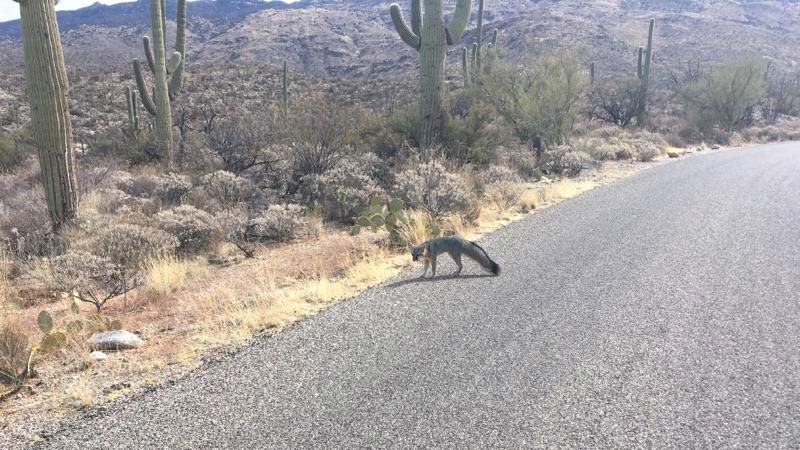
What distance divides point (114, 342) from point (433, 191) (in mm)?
5779

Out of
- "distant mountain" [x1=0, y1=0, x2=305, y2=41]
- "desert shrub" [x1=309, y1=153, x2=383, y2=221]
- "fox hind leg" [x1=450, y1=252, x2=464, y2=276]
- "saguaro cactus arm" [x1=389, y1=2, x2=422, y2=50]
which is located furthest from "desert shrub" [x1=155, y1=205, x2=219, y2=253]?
"distant mountain" [x1=0, y1=0, x2=305, y2=41]

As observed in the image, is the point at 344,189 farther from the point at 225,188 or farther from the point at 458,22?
the point at 458,22

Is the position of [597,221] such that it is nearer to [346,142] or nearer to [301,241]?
[301,241]

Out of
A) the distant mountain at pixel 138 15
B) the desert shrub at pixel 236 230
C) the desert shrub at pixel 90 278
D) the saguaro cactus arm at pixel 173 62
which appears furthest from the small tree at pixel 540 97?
the distant mountain at pixel 138 15

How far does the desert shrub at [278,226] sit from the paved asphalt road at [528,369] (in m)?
3.96

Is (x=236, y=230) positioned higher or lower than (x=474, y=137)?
lower

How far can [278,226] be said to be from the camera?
9.23 metres

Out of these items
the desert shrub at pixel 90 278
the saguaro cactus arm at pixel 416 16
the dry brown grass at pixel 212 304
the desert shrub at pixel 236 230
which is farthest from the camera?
the saguaro cactus arm at pixel 416 16

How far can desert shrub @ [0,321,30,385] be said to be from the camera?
392cm

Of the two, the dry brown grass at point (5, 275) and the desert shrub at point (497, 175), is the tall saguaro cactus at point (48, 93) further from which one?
the desert shrub at point (497, 175)

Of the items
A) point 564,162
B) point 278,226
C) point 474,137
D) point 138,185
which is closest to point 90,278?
point 278,226

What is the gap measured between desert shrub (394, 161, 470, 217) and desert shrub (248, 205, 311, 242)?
6.32 ft

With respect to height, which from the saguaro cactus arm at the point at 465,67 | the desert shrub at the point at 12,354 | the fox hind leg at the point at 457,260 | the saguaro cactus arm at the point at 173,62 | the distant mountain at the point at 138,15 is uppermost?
the distant mountain at the point at 138,15

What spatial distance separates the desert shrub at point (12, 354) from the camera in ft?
12.9
